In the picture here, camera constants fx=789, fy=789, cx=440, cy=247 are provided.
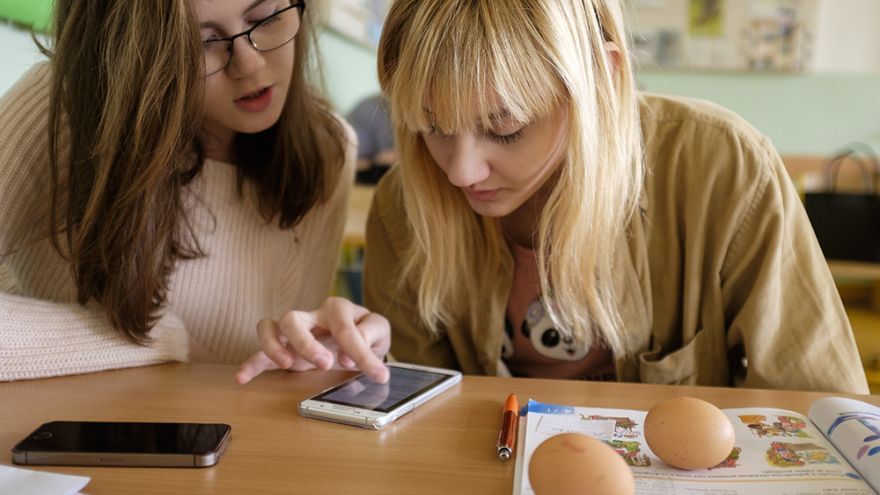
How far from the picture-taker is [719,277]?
1034 millimetres

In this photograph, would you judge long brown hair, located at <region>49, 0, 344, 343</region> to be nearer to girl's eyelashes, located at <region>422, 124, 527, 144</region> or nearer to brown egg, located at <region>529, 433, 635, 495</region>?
girl's eyelashes, located at <region>422, 124, 527, 144</region>

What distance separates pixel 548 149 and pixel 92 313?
0.60m

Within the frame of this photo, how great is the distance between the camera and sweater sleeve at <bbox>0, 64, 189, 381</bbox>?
884 mm

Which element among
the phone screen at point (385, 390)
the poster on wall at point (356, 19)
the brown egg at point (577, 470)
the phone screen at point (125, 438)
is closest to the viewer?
the brown egg at point (577, 470)

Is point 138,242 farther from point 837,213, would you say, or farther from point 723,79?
point 723,79

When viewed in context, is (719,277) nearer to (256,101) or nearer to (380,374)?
(380,374)

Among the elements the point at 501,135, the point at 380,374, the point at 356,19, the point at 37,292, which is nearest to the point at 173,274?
the point at 37,292

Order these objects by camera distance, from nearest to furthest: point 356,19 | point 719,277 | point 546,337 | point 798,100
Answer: point 719,277
point 546,337
point 356,19
point 798,100

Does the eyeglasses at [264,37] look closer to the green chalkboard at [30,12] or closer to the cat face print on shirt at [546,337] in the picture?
the green chalkboard at [30,12]

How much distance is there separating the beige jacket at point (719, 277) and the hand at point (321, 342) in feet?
0.80

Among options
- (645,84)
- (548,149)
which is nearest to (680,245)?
(548,149)

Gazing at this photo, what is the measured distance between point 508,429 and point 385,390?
0.17 m

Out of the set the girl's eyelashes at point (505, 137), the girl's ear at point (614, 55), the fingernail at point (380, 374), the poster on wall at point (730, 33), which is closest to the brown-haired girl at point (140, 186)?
the fingernail at point (380, 374)

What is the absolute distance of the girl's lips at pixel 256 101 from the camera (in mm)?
1068
